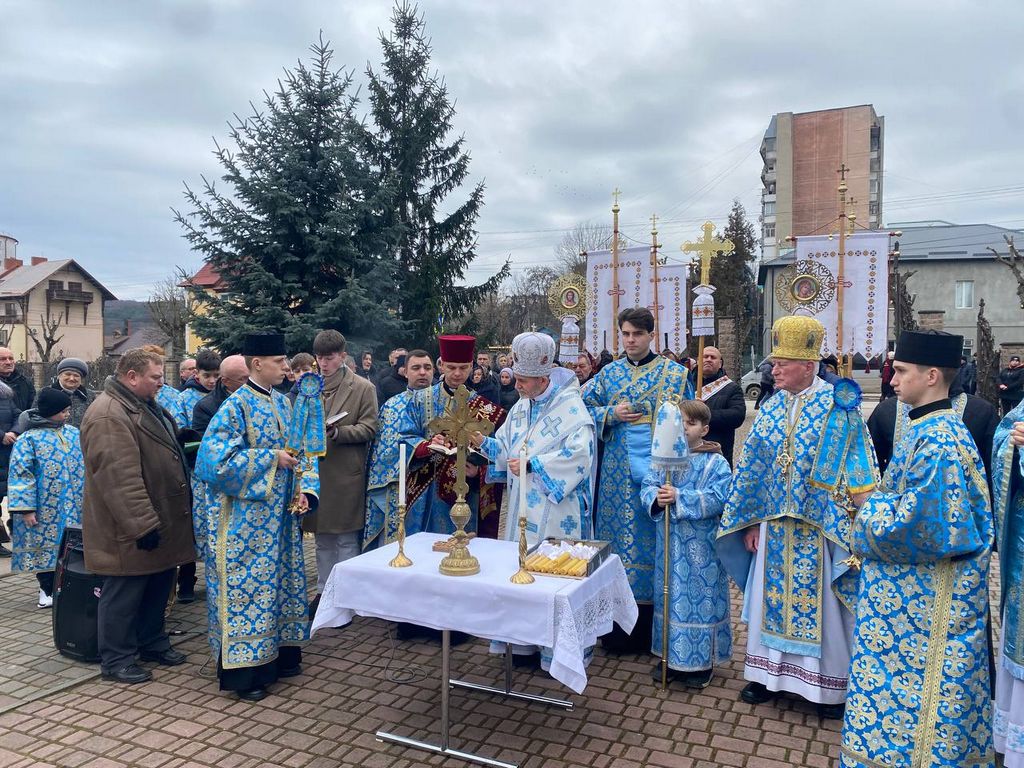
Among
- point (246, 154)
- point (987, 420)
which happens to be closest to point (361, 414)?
point (987, 420)

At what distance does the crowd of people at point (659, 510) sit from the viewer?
319 cm

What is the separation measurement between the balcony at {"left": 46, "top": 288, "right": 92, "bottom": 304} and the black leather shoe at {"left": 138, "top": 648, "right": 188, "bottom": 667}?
50545 mm

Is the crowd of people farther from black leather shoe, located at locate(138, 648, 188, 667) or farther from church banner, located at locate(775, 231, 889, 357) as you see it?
church banner, located at locate(775, 231, 889, 357)

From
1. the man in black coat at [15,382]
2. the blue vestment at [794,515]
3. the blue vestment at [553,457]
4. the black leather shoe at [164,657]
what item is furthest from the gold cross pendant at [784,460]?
the man in black coat at [15,382]

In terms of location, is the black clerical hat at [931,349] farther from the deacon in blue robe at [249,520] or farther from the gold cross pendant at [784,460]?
the deacon in blue robe at [249,520]

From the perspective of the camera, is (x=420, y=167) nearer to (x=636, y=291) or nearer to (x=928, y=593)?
(x=636, y=291)

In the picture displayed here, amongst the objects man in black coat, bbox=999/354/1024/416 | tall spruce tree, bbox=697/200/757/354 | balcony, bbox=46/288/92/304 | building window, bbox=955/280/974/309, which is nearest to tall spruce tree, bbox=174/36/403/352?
man in black coat, bbox=999/354/1024/416

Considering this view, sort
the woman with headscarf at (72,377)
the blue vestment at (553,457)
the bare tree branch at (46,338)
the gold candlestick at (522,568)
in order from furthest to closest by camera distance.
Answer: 1. the bare tree branch at (46,338)
2. the woman with headscarf at (72,377)
3. the blue vestment at (553,457)
4. the gold candlestick at (522,568)

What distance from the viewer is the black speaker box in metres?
5.30

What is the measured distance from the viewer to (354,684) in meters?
4.94

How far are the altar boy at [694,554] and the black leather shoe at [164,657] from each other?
3.19m

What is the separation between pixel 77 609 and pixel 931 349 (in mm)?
5469

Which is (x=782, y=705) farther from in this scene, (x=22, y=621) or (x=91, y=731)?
(x=22, y=621)

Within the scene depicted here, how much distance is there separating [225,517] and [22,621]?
2920mm
